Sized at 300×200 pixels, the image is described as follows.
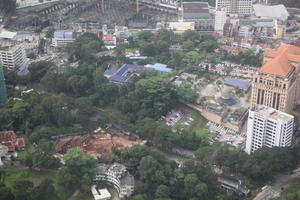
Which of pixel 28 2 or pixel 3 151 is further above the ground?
pixel 28 2

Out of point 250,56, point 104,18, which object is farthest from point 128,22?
point 250,56

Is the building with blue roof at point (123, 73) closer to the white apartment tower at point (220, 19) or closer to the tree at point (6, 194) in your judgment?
the white apartment tower at point (220, 19)

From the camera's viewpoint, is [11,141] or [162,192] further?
[11,141]

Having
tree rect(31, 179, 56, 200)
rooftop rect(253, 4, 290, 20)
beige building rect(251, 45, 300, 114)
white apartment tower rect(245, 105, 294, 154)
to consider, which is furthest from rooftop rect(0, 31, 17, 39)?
white apartment tower rect(245, 105, 294, 154)

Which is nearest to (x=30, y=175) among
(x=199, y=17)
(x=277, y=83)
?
(x=277, y=83)

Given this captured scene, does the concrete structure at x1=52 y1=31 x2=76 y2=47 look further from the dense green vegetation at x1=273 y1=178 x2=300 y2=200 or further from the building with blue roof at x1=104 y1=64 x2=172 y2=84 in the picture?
the dense green vegetation at x1=273 y1=178 x2=300 y2=200

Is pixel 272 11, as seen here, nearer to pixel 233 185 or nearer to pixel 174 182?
pixel 233 185

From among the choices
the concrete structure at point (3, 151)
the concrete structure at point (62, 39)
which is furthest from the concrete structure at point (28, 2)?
the concrete structure at point (3, 151)
